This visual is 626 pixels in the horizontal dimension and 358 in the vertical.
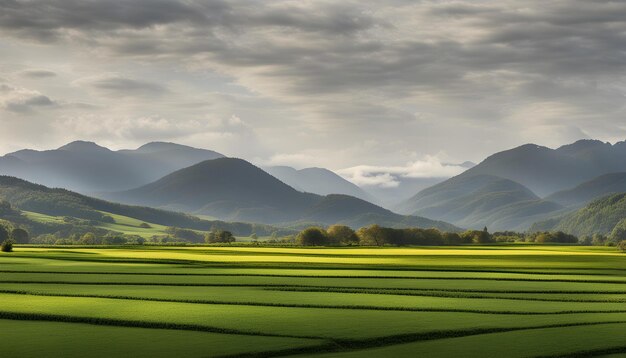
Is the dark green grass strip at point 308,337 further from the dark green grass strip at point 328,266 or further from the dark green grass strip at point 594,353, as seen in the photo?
the dark green grass strip at point 328,266

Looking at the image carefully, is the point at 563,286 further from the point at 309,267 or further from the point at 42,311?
the point at 42,311

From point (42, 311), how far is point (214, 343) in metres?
16.9

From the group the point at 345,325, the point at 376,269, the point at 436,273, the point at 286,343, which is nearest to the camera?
the point at 286,343

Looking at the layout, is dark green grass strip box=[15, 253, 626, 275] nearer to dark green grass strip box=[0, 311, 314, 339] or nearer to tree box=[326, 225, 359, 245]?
dark green grass strip box=[0, 311, 314, 339]

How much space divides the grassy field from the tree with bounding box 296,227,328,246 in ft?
335

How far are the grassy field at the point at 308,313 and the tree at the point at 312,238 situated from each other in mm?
102046

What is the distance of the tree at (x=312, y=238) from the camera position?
194 m

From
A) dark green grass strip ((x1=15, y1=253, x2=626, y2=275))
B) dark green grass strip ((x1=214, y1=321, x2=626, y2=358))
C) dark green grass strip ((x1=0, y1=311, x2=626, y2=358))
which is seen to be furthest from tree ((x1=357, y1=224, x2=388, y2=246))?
dark green grass strip ((x1=214, y1=321, x2=626, y2=358))

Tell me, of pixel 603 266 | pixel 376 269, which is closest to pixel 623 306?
pixel 376 269

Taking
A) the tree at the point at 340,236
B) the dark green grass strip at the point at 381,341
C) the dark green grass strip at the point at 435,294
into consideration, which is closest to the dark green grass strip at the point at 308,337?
the dark green grass strip at the point at 381,341

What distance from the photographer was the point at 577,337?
1758 inches

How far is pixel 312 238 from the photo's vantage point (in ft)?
638

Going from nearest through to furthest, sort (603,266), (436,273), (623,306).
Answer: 1. (623,306)
2. (436,273)
3. (603,266)

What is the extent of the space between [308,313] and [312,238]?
141 m
